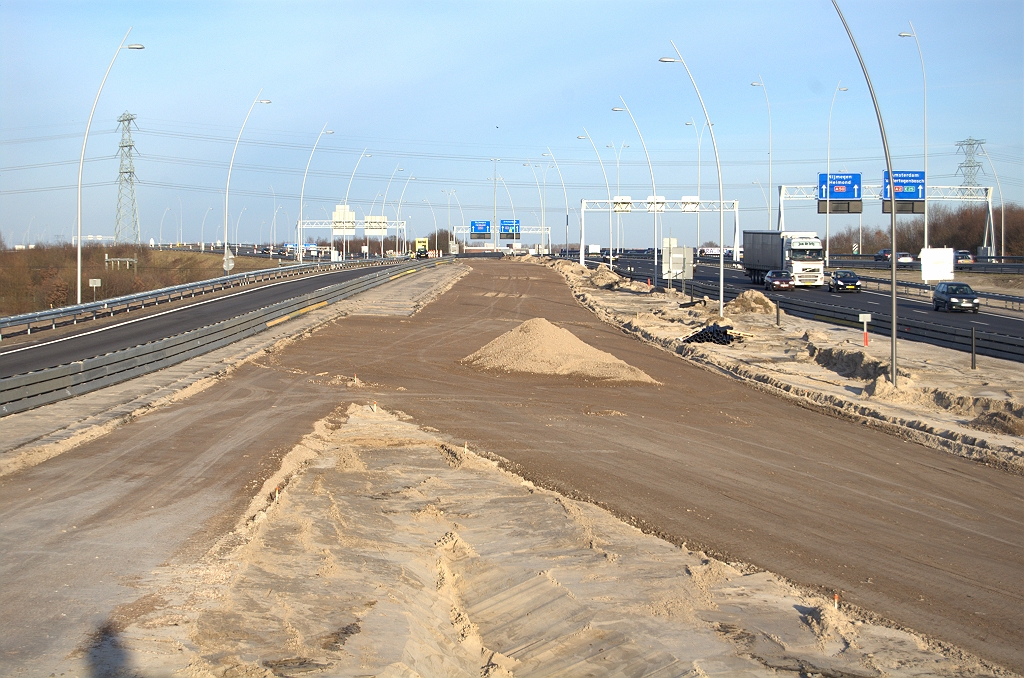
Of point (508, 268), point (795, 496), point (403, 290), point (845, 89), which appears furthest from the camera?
point (508, 268)

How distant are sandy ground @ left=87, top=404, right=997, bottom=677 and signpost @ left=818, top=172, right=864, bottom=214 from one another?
232 ft

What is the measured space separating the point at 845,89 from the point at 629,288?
2274 centimetres

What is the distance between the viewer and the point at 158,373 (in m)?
24.6

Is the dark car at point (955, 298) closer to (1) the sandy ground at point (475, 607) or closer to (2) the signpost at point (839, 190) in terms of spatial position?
(2) the signpost at point (839, 190)

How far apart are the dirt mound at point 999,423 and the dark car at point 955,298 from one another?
34115 mm

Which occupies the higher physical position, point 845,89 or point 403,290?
point 845,89

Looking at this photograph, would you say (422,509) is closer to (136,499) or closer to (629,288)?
(136,499)

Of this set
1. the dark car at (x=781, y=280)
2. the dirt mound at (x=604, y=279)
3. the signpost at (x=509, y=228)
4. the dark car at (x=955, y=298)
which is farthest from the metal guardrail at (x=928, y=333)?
the signpost at (x=509, y=228)

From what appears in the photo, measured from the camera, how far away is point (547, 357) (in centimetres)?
2689

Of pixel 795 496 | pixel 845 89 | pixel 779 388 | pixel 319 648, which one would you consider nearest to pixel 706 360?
pixel 779 388

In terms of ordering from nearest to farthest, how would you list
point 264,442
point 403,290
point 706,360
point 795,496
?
point 795,496
point 264,442
point 706,360
point 403,290

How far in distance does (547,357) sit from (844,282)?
46.8 m

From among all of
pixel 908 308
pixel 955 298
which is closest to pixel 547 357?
pixel 955 298

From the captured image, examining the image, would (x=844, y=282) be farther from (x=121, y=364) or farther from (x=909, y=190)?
(x=121, y=364)
